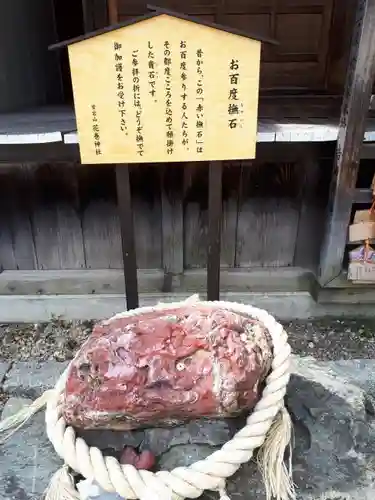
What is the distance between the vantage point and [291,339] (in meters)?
3.54

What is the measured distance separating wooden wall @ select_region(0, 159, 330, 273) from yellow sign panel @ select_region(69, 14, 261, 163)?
39.0 inches

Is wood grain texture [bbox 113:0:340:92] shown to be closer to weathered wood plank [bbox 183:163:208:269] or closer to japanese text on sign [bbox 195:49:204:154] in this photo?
weathered wood plank [bbox 183:163:208:269]

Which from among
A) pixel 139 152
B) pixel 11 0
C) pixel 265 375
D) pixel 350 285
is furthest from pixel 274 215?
pixel 11 0

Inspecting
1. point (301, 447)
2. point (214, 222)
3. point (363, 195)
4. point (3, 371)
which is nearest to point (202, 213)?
point (214, 222)

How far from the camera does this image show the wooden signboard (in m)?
2.01

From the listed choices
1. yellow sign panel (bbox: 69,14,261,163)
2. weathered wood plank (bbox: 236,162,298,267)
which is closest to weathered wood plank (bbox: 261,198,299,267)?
weathered wood plank (bbox: 236,162,298,267)

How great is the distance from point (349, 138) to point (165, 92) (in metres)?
1.23

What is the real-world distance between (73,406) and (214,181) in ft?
4.60

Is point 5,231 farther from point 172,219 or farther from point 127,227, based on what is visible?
point 127,227

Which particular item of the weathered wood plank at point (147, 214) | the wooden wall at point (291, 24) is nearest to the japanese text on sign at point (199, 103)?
the weathered wood plank at point (147, 214)

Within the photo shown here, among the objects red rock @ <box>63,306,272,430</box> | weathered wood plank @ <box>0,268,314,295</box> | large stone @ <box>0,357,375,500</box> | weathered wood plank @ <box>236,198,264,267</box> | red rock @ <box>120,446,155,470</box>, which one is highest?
red rock @ <box>63,306,272,430</box>

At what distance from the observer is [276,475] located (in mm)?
1464

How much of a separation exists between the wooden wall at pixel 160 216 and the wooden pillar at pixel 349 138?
0.26 m

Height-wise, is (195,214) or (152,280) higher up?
(195,214)
